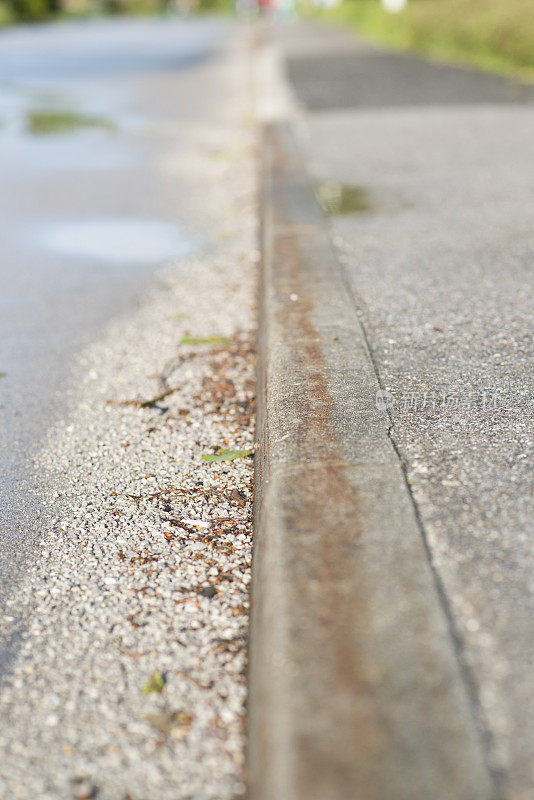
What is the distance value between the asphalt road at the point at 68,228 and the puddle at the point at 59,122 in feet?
0.08

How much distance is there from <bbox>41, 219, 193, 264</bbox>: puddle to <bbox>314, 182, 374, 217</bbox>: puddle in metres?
0.87

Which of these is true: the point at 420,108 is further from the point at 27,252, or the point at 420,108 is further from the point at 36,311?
the point at 36,311

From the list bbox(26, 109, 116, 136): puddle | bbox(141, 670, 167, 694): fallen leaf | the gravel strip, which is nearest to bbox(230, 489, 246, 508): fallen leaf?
the gravel strip

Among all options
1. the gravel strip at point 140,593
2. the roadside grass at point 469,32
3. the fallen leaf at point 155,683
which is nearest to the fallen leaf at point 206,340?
the gravel strip at point 140,593

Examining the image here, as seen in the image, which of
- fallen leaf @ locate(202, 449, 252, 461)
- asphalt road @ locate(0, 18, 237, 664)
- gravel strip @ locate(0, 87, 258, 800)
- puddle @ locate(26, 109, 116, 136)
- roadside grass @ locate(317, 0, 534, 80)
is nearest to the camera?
gravel strip @ locate(0, 87, 258, 800)

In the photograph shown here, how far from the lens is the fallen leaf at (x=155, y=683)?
5.37ft

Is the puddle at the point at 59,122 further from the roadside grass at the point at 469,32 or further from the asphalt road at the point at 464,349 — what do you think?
the roadside grass at the point at 469,32

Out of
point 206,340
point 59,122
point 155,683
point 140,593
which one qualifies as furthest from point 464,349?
point 59,122

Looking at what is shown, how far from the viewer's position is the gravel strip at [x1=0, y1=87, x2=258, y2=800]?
4.89 feet

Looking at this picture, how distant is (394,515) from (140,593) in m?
0.62

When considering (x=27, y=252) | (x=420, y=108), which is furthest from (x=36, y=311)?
(x=420, y=108)

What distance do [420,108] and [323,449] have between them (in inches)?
307

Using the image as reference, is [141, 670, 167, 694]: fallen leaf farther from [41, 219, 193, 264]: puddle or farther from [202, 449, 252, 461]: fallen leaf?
[41, 219, 193, 264]: puddle

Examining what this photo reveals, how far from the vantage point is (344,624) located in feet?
5.08
